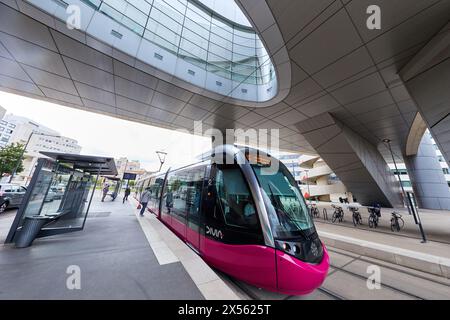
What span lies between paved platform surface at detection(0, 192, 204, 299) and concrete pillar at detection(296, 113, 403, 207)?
32.2ft

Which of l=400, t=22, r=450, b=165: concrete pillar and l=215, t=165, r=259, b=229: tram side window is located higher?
l=400, t=22, r=450, b=165: concrete pillar

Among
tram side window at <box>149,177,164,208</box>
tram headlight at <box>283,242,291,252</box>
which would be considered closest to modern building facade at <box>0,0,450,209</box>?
tram side window at <box>149,177,164,208</box>

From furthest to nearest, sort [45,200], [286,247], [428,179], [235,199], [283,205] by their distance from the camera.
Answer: [428,179], [45,200], [235,199], [283,205], [286,247]

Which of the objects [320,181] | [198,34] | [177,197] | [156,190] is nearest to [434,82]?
[177,197]

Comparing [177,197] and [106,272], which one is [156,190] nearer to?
[177,197]

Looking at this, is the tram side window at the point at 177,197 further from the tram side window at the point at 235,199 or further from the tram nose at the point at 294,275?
Result: the tram nose at the point at 294,275

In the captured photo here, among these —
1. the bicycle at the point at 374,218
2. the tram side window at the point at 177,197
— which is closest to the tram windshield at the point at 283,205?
the tram side window at the point at 177,197

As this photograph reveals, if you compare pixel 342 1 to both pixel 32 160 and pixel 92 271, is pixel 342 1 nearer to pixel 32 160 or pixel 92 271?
pixel 92 271

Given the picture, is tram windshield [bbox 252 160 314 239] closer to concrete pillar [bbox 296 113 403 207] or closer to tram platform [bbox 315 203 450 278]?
tram platform [bbox 315 203 450 278]

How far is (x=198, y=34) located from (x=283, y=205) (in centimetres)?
1004

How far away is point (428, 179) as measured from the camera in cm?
1784

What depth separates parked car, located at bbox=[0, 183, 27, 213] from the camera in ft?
26.2

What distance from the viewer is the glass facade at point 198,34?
6.57 metres

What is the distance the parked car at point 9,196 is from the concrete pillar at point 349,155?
15667mm
